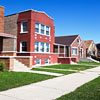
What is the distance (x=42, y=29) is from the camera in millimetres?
21844

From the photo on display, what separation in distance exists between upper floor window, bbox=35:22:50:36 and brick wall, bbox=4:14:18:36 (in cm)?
341

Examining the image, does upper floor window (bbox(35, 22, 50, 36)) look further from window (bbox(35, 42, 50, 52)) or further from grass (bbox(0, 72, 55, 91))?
grass (bbox(0, 72, 55, 91))

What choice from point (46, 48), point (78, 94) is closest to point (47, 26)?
point (46, 48)

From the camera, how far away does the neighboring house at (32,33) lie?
19.8m

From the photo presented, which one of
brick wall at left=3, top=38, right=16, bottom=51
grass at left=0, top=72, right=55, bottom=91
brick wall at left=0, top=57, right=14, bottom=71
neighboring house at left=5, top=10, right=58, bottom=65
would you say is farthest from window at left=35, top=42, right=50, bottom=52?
grass at left=0, top=72, right=55, bottom=91

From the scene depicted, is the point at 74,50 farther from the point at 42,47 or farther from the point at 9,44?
the point at 9,44

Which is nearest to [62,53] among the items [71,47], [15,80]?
[71,47]

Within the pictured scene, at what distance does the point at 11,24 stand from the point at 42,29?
497 cm

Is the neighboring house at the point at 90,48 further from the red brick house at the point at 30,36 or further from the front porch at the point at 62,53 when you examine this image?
the red brick house at the point at 30,36

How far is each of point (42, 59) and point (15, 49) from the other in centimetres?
439

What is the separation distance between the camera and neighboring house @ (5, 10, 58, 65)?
19.8 m

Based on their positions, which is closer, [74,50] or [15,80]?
[15,80]

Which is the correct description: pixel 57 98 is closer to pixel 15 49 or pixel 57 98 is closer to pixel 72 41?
pixel 15 49

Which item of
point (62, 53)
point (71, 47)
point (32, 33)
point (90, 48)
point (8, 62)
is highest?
point (32, 33)
